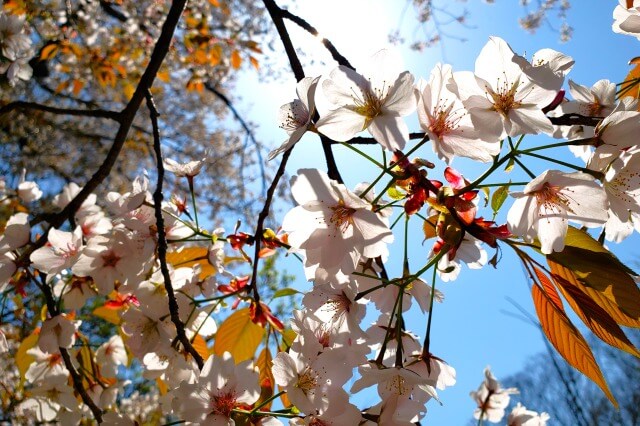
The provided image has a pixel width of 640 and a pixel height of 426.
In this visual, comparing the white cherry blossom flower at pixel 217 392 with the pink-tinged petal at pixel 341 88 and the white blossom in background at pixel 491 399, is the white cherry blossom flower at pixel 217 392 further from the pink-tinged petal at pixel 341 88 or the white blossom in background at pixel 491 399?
the white blossom in background at pixel 491 399

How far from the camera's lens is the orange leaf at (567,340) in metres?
0.62

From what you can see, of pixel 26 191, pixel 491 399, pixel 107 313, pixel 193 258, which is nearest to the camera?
pixel 193 258

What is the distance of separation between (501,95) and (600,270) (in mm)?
228

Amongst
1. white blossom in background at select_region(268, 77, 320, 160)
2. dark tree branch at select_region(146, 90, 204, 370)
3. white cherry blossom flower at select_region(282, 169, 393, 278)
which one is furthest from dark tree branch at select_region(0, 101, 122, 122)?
white cherry blossom flower at select_region(282, 169, 393, 278)

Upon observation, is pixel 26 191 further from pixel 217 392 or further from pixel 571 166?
pixel 571 166

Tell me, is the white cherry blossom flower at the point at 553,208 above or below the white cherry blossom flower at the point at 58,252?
below

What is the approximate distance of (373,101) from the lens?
0.64m

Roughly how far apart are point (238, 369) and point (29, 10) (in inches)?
128

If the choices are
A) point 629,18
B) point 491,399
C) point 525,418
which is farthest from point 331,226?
point 491,399

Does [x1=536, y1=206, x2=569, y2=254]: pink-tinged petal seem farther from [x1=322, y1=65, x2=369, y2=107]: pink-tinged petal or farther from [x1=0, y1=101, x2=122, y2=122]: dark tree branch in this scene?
[x1=0, y1=101, x2=122, y2=122]: dark tree branch

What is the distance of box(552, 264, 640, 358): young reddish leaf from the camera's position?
574mm

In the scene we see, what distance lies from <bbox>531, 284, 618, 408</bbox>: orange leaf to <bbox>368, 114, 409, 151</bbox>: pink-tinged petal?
0.29 m

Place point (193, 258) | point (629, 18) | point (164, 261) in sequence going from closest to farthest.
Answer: point (629, 18) → point (164, 261) → point (193, 258)

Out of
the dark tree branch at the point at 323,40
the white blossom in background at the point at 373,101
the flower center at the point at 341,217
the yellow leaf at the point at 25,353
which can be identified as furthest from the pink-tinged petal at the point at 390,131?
the yellow leaf at the point at 25,353
